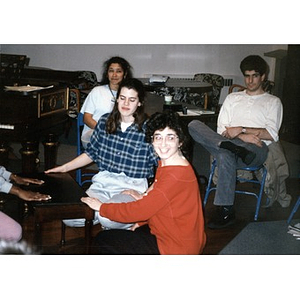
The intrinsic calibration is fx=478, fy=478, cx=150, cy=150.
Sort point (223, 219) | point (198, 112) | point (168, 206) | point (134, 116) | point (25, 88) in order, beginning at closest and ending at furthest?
point (168, 206)
point (134, 116)
point (25, 88)
point (223, 219)
point (198, 112)

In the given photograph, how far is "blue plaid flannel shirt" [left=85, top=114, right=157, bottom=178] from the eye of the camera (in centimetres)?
246

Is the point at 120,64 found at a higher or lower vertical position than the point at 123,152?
higher

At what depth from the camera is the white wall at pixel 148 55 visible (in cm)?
233

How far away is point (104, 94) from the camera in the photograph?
2666 millimetres

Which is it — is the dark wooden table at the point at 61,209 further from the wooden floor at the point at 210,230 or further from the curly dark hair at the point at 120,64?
the curly dark hair at the point at 120,64

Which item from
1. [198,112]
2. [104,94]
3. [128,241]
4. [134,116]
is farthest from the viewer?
[198,112]

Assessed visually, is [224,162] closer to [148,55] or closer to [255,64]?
[255,64]

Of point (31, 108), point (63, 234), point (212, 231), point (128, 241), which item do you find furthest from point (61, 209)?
point (212, 231)

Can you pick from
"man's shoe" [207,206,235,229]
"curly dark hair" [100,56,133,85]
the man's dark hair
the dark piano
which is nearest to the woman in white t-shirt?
"curly dark hair" [100,56,133,85]

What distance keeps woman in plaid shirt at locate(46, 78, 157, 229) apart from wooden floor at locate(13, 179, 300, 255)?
15 centimetres

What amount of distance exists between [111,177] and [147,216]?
1.91ft

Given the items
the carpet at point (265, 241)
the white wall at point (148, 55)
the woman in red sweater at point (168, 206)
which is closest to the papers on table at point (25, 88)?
the white wall at point (148, 55)

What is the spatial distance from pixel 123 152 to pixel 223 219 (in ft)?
2.70

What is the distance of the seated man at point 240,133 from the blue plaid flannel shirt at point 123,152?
578mm
